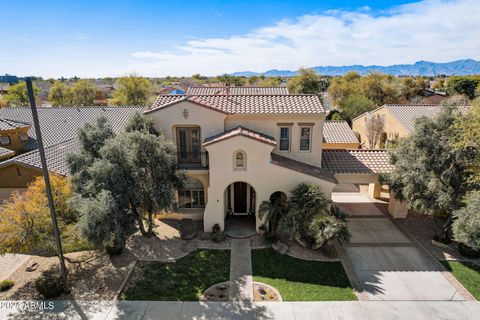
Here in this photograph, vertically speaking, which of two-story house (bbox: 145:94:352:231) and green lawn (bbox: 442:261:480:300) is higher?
two-story house (bbox: 145:94:352:231)

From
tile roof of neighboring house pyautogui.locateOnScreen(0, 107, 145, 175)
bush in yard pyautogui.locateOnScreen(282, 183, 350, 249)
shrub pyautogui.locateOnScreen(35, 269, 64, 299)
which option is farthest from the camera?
tile roof of neighboring house pyautogui.locateOnScreen(0, 107, 145, 175)

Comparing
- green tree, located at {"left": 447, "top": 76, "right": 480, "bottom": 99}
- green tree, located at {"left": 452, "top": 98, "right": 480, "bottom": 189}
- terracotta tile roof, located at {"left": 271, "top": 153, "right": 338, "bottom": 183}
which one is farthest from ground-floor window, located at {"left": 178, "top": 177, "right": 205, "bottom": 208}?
green tree, located at {"left": 447, "top": 76, "right": 480, "bottom": 99}

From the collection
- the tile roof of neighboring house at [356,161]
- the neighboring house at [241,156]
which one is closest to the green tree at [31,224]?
the neighboring house at [241,156]

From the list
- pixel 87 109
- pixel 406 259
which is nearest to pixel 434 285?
pixel 406 259

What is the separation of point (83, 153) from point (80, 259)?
6.00 m

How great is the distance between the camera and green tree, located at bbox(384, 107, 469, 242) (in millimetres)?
15945

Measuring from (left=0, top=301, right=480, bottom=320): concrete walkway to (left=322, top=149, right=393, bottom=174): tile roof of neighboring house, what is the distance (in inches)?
362

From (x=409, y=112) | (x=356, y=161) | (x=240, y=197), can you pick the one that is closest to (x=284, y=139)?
(x=240, y=197)

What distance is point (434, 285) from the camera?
45.8 ft

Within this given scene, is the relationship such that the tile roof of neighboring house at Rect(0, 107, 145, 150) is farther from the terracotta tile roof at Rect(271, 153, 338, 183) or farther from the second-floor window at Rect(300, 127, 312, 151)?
the second-floor window at Rect(300, 127, 312, 151)

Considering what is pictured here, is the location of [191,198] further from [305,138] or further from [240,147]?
[305,138]

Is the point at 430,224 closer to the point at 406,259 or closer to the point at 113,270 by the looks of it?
the point at 406,259

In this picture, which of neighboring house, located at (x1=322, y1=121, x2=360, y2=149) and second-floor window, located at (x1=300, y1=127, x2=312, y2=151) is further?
neighboring house, located at (x1=322, y1=121, x2=360, y2=149)

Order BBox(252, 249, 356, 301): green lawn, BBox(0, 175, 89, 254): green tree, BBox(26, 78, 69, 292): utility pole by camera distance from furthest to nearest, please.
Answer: BBox(252, 249, 356, 301): green lawn < BBox(0, 175, 89, 254): green tree < BBox(26, 78, 69, 292): utility pole
